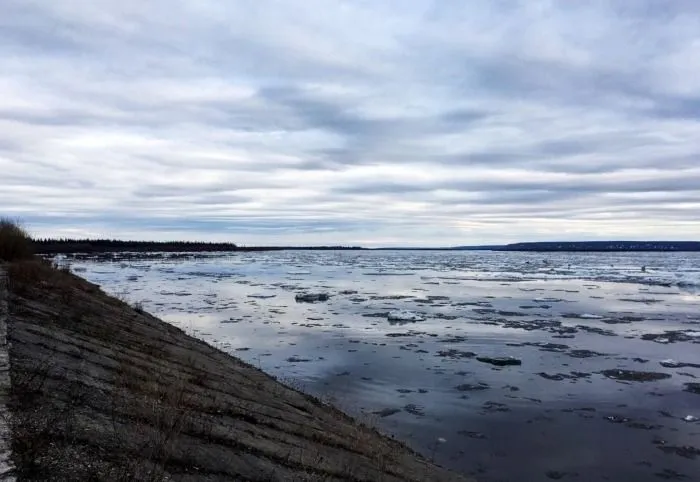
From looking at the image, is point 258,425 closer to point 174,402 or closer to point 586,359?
point 174,402

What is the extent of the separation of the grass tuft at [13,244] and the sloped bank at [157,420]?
14358 mm

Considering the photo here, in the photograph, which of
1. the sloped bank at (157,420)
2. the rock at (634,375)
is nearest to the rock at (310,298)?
the sloped bank at (157,420)

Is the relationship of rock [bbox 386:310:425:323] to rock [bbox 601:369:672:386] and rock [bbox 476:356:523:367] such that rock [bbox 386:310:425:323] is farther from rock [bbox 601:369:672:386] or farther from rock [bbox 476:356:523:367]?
rock [bbox 601:369:672:386]

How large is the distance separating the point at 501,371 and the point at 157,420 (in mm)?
8778

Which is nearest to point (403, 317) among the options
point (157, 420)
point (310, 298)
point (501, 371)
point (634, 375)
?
point (310, 298)

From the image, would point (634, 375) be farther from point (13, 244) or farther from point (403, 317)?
point (13, 244)

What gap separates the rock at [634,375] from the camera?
1150 centimetres

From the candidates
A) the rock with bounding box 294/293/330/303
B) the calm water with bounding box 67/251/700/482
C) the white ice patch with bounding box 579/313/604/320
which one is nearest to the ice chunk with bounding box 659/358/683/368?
the calm water with bounding box 67/251/700/482

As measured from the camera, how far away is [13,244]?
77.3 ft

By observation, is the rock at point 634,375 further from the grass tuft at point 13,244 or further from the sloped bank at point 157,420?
the grass tuft at point 13,244

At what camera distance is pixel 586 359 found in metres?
13.5

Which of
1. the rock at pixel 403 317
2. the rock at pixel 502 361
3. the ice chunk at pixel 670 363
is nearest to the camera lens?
the ice chunk at pixel 670 363

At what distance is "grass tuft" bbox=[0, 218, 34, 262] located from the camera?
22.8m

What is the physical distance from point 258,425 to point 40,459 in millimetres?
3179
